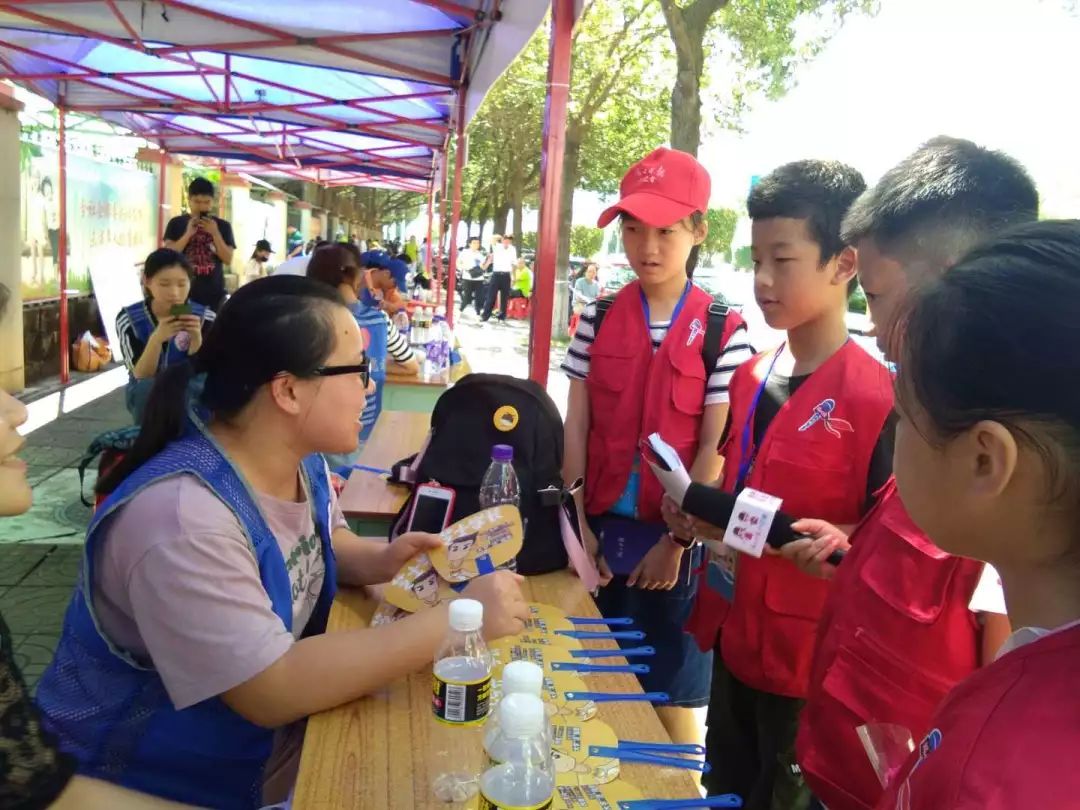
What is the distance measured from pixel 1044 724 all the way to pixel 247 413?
1.38 m

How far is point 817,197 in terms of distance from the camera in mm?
1839

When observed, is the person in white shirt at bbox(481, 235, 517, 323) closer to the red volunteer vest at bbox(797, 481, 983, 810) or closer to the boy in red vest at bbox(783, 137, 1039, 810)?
the boy in red vest at bbox(783, 137, 1039, 810)

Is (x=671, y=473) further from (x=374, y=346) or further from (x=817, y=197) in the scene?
(x=374, y=346)

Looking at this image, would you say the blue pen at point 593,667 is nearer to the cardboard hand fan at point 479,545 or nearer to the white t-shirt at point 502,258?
the cardboard hand fan at point 479,545

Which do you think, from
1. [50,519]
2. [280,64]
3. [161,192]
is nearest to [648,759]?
[50,519]

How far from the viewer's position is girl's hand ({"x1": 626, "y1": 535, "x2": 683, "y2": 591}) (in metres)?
2.22

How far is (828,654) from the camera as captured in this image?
1.47m

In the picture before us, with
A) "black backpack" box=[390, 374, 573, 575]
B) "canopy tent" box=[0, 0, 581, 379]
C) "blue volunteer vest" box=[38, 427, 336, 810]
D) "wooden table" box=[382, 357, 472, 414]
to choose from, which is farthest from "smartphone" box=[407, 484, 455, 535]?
"wooden table" box=[382, 357, 472, 414]

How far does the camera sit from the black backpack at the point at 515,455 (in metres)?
2.10

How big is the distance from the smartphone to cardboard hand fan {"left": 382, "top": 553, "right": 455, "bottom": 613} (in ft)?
0.64

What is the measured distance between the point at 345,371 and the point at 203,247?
534 centimetres

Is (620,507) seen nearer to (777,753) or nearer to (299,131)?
(777,753)

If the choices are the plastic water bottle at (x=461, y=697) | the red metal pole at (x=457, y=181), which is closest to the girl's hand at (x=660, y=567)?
the plastic water bottle at (x=461, y=697)

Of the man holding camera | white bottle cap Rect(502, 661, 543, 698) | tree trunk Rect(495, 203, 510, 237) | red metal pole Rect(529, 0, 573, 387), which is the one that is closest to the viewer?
white bottle cap Rect(502, 661, 543, 698)
